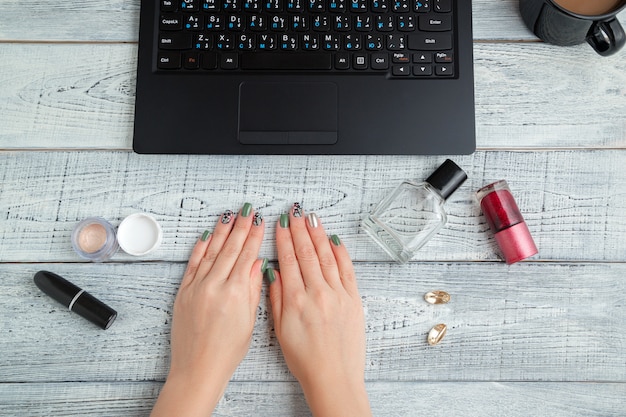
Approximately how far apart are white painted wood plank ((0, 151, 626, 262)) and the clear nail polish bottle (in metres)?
0.01

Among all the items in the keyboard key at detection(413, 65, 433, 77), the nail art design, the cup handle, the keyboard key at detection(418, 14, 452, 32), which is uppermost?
the cup handle

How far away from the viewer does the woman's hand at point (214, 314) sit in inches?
27.5

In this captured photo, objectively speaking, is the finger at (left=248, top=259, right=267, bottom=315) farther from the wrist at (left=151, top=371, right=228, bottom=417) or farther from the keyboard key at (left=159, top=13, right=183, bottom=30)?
the keyboard key at (left=159, top=13, right=183, bottom=30)

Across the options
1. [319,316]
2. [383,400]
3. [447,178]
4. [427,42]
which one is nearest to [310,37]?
[427,42]

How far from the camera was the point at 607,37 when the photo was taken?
70 cm

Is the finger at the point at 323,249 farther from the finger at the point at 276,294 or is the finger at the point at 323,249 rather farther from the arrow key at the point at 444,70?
the arrow key at the point at 444,70

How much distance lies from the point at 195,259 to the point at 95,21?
377mm

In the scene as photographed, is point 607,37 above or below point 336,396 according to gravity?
above

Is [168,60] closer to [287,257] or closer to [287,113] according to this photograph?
[287,113]

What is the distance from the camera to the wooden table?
0.72 meters

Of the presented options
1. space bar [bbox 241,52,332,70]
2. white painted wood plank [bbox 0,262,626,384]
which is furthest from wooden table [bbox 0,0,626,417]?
space bar [bbox 241,52,332,70]

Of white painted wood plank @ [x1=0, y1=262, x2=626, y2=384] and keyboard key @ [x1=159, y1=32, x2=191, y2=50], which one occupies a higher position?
keyboard key @ [x1=159, y1=32, x2=191, y2=50]

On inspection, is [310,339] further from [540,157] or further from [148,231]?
[540,157]

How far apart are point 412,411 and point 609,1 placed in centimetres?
60
